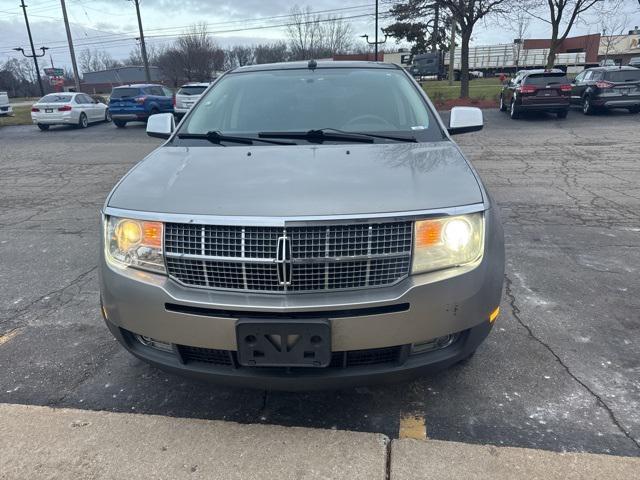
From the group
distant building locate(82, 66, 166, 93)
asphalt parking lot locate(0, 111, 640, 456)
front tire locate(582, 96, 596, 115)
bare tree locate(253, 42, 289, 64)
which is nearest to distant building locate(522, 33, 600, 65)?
bare tree locate(253, 42, 289, 64)

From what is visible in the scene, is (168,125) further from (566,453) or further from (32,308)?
(566,453)

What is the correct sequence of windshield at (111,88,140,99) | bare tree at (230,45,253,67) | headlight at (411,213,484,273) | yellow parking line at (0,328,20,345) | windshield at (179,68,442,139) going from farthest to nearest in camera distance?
bare tree at (230,45,253,67) < windshield at (111,88,140,99) < yellow parking line at (0,328,20,345) < windshield at (179,68,442,139) < headlight at (411,213,484,273)

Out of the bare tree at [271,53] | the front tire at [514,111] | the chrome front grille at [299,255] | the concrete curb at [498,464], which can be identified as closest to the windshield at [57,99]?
the front tire at [514,111]

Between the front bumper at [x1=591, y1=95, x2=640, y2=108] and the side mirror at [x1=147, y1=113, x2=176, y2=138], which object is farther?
the front bumper at [x1=591, y1=95, x2=640, y2=108]

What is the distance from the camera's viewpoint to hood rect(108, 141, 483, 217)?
83.2 inches

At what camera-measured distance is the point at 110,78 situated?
7506cm

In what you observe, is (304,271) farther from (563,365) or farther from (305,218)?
(563,365)

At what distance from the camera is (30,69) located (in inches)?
2569

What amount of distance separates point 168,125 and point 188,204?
1.96 metres

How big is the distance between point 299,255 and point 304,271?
75mm

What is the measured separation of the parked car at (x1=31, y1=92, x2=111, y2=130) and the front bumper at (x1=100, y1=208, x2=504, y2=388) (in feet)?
65.9

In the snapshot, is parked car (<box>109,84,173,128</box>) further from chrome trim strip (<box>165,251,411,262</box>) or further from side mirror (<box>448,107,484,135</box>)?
chrome trim strip (<box>165,251,411,262</box>)

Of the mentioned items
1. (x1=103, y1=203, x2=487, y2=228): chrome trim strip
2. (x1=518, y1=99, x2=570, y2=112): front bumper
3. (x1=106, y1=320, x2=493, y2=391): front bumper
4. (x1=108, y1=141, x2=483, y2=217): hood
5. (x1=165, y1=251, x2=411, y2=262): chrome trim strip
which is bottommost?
(x1=518, y1=99, x2=570, y2=112): front bumper

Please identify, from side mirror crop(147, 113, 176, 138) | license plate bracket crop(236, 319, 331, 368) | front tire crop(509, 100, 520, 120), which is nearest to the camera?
license plate bracket crop(236, 319, 331, 368)
